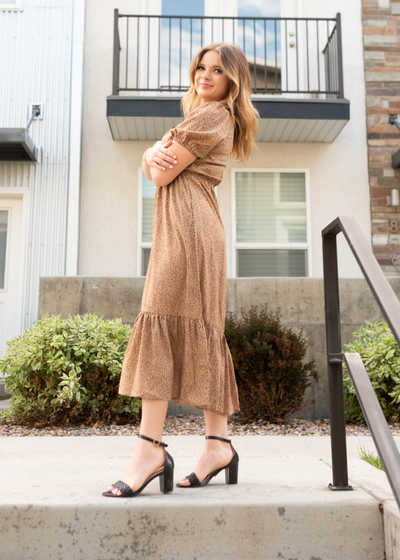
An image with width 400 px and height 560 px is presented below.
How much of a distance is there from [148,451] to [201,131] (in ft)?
3.56

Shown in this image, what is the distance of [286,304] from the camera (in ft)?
15.0

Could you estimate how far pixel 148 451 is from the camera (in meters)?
1.63

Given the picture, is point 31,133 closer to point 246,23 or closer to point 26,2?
point 26,2

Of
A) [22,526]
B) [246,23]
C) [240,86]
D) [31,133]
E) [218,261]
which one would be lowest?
[22,526]

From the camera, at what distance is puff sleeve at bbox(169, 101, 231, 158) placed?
1756 mm

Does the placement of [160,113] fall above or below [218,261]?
above

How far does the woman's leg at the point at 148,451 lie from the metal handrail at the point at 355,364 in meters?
0.57

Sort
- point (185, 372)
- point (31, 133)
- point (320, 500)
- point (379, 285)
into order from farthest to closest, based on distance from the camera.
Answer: point (31, 133), point (185, 372), point (320, 500), point (379, 285)

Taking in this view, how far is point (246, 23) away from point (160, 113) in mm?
2130

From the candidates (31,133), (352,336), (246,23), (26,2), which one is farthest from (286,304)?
(26,2)

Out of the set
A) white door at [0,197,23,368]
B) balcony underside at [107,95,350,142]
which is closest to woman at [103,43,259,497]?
balcony underside at [107,95,350,142]

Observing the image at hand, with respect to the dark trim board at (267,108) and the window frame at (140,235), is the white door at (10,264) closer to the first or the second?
the window frame at (140,235)

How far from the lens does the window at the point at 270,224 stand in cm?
642

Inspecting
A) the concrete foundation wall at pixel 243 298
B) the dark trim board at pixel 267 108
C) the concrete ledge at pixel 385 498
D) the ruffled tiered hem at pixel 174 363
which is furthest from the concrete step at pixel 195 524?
the dark trim board at pixel 267 108
